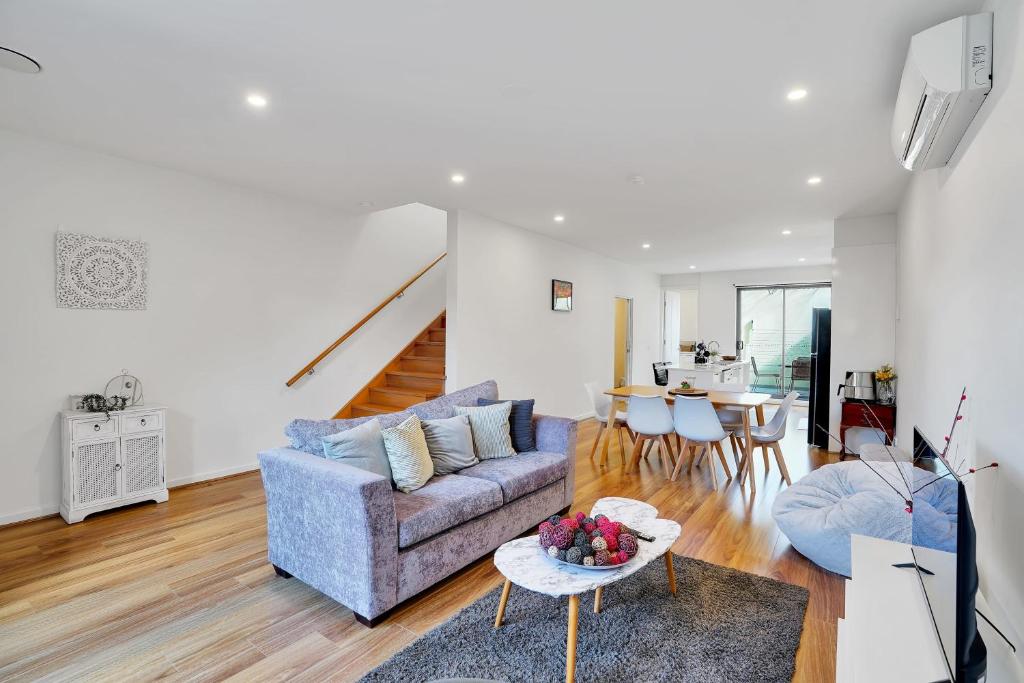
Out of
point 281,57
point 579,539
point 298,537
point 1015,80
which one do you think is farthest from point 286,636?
point 1015,80

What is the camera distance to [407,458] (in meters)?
2.73

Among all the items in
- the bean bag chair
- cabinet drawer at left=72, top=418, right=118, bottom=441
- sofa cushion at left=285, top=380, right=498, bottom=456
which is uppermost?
sofa cushion at left=285, top=380, right=498, bottom=456

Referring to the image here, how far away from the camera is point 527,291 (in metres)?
6.17

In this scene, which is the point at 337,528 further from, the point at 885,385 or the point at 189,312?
the point at 885,385

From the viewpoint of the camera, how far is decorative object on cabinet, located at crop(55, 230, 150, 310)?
139 inches

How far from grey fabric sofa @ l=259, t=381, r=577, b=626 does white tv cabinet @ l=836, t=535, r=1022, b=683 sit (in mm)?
1661

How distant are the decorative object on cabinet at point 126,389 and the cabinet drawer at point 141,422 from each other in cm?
21

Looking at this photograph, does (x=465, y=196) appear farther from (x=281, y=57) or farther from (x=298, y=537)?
(x=298, y=537)

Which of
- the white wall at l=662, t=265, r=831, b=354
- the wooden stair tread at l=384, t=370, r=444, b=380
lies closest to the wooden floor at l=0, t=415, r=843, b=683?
the wooden stair tread at l=384, t=370, r=444, b=380

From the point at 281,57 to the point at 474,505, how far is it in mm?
2397

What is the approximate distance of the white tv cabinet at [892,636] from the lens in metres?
1.25

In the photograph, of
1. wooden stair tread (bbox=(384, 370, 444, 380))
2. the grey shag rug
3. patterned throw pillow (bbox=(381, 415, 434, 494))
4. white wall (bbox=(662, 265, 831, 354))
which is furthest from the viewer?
white wall (bbox=(662, 265, 831, 354))

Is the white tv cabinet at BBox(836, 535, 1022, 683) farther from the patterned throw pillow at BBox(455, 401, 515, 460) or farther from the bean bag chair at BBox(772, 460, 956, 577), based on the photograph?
the patterned throw pillow at BBox(455, 401, 515, 460)

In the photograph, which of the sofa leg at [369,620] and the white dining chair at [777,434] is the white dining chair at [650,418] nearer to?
the white dining chair at [777,434]
